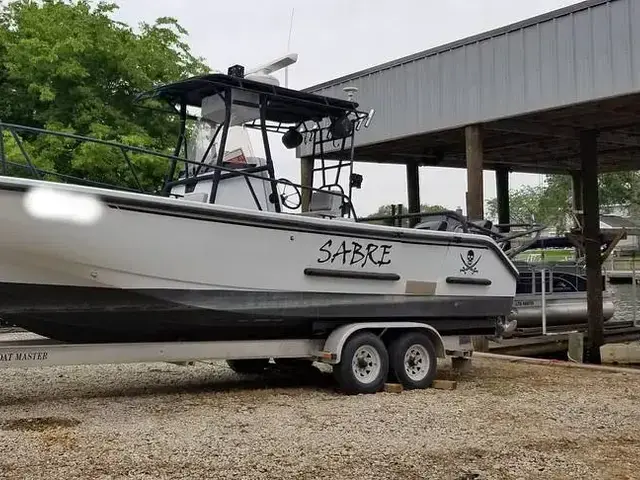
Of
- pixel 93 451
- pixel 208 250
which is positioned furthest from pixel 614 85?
pixel 93 451

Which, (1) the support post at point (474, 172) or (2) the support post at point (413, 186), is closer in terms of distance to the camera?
(1) the support post at point (474, 172)

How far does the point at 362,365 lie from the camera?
7.55m

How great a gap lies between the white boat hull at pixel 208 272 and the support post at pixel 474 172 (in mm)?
3655

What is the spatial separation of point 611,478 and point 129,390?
463cm

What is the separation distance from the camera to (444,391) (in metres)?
7.77

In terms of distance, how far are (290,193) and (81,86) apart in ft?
29.2

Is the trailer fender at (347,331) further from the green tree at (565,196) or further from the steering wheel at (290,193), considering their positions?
the green tree at (565,196)

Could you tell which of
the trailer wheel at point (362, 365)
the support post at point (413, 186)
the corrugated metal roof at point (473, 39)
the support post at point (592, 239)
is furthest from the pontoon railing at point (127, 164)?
the support post at point (413, 186)

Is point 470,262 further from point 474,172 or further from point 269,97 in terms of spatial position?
point 474,172

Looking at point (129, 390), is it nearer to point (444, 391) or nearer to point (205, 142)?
point (205, 142)

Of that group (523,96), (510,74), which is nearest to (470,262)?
(523,96)

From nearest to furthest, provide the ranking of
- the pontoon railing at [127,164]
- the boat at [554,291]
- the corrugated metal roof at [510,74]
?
the pontoon railing at [127,164]
the corrugated metal roof at [510,74]
the boat at [554,291]

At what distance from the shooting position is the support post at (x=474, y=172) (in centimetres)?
1182

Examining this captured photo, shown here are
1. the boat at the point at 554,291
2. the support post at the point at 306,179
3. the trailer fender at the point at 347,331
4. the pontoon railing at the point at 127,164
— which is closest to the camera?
the pontoon railing at the point at 127,164
